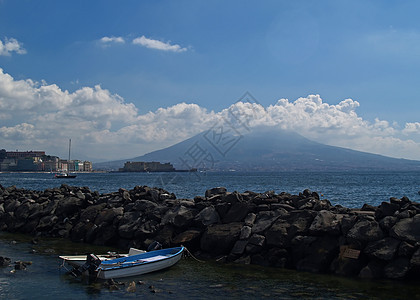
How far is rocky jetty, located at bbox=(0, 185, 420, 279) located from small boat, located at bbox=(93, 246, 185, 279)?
5.43 feet

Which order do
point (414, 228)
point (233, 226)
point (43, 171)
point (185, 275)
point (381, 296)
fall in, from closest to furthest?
point (381, 296) → point (414, 228) → point (185, 275) → point (233, 226) → point (43, 171)

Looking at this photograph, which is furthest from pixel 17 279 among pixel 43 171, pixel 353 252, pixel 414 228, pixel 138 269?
pixel 43 171

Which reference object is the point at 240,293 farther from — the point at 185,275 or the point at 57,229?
the point at 57,229

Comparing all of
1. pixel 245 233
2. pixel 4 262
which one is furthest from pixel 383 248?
pixel 4 262

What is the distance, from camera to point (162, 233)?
16297mm

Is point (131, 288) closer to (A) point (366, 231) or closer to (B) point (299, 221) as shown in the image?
(B) point (299, 221)

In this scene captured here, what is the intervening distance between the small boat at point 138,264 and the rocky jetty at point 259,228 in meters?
1.65

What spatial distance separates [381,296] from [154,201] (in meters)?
11.8

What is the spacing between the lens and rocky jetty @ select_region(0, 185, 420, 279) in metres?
12.3

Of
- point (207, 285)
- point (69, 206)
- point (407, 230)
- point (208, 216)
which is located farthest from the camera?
point (69, 206)

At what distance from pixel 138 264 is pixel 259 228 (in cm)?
444

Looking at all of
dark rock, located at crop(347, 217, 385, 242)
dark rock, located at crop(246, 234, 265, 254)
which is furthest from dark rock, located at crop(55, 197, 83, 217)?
dark rock, located at crop(347, 217, 385, 242)

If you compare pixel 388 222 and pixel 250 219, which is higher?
pixel 388 222

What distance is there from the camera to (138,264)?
1286cm
